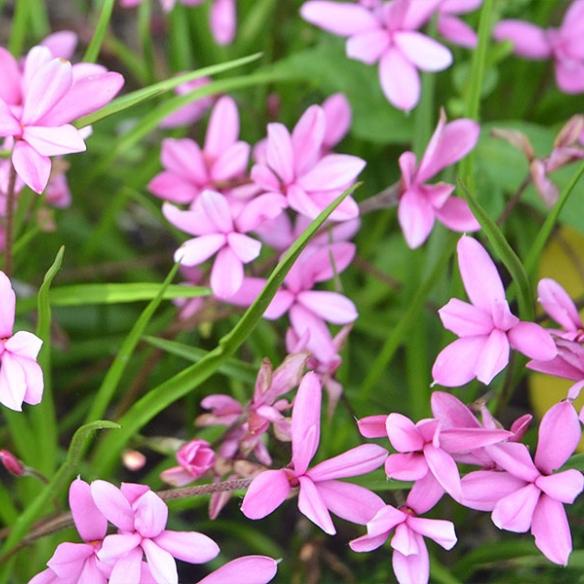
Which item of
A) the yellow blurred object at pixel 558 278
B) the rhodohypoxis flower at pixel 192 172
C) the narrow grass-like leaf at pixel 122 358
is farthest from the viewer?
the yellow blurred object at pixel 558 278

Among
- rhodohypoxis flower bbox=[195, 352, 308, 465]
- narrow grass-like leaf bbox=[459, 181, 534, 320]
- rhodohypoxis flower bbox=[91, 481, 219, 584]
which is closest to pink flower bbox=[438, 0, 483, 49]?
narrow grass-like leaf bbox=[459, 181, 534, 320]

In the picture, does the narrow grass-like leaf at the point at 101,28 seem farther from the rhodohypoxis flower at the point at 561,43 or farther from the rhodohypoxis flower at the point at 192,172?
the rhodohypoxis flower at the point at 561,43

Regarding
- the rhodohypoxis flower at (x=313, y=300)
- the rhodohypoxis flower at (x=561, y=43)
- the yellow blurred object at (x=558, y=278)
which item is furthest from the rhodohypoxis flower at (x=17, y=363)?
the rhodohypoxis flower at (x=561, y=43)

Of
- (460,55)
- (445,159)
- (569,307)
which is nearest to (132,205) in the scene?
(460,55)

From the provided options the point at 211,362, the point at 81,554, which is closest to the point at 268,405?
the point at 211,362

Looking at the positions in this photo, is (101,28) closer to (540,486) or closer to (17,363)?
(17,363)

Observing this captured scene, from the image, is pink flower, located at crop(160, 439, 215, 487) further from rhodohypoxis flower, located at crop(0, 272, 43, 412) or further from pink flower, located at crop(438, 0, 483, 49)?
pink flower, located at crop(438, 0, 483, 49)

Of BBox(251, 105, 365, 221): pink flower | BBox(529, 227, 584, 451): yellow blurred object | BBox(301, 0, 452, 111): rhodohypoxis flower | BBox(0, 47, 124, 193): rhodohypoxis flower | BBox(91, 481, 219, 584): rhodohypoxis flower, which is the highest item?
BBox(0, 47, 124, 193): rhodohypoxis flower
